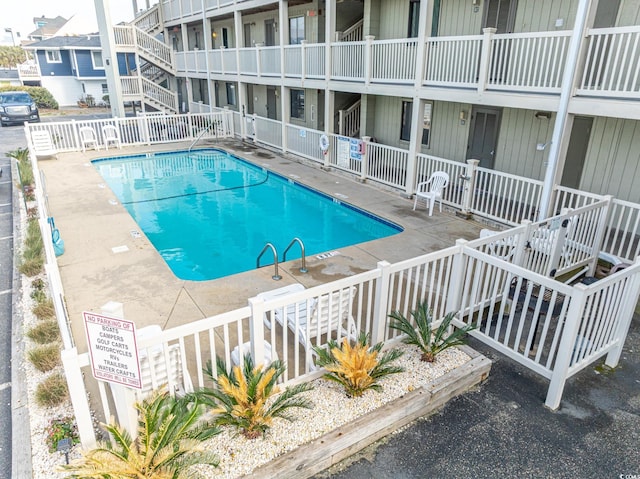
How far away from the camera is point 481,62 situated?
354 inches

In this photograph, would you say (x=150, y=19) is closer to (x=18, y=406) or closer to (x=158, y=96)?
(x=158, y=96)

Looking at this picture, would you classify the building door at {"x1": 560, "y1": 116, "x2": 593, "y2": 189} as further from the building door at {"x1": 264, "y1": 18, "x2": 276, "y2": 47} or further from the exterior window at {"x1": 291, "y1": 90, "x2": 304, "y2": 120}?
the building door at {"x1": 264, "y1": 18, "x2": 276, "y2": 47}

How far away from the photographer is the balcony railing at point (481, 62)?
7.41 metres

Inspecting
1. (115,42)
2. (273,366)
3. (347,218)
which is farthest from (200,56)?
(273,366)

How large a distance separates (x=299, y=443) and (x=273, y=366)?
27.3 inches

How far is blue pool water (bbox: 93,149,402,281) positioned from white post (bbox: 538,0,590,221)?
10.0 ft

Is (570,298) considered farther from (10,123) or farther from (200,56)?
(10,123)

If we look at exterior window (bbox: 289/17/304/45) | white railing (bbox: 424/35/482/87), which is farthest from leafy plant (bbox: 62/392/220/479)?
exterior window (bbox: 289/17/304/45)

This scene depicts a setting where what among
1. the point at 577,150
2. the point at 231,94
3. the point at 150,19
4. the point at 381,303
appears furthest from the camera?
the point at 150,19

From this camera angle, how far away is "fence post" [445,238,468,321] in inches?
205

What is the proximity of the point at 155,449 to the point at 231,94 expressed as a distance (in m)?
24.2

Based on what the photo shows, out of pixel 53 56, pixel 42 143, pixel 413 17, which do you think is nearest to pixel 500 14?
pixel 413 17

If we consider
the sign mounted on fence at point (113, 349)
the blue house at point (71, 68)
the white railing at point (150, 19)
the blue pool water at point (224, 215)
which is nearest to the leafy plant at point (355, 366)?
the sign mounted on fence at point (113, 349)

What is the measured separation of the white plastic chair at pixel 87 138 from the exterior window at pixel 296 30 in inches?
359
